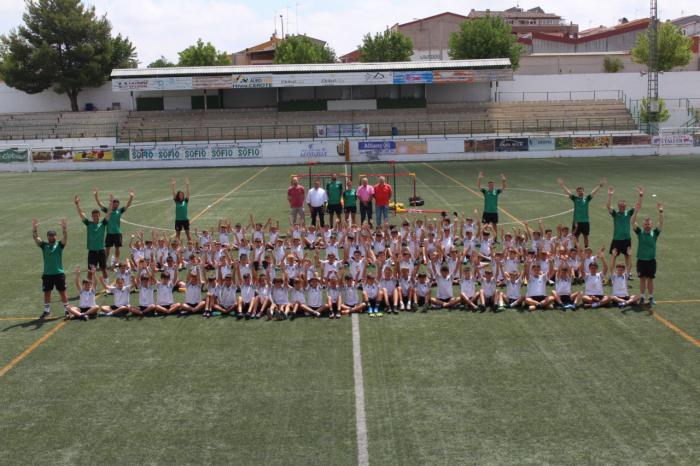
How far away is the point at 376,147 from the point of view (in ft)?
182

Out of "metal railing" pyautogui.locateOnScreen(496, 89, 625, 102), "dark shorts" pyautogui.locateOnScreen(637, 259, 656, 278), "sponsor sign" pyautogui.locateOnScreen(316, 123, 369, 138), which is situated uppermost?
"metal railing" pyautogui.locateOnScreen(496, 89, 625, 102)

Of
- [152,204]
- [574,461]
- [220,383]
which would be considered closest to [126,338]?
[220,383]

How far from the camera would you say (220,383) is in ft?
33.4

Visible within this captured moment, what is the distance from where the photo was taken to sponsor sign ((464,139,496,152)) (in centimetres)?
5406

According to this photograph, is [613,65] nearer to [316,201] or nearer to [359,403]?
[316,201]

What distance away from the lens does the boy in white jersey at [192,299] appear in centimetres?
1377

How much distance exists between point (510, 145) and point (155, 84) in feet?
113

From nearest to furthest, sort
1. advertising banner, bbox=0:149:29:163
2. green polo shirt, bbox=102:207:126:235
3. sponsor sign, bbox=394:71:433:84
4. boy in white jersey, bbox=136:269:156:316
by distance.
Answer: boy in white jersey, bbox=136:269:156:316 < green polo shirt, bbox=102:207:126:235 < advertising banner, bbox=0:149:29:163 < sponsor sign, bbox=394:71:433:84

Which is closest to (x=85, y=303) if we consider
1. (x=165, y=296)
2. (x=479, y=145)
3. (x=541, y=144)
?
(x=165, y=296)

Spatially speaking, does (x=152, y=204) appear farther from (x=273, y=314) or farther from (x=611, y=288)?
(x=611, y=288)

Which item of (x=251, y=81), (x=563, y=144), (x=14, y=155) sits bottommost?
(x=563, y=144)

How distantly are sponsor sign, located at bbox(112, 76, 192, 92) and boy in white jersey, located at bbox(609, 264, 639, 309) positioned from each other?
193ft

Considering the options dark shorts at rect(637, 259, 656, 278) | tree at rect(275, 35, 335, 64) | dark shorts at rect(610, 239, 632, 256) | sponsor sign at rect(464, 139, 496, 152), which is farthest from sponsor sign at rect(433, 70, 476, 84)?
dark shorts at rect(637, 259, 656, 278)

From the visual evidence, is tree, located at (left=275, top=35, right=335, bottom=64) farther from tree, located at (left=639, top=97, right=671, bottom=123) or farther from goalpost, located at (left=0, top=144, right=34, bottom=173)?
goalpost, located at (left=0, top=144, right=34, bottom=173)
